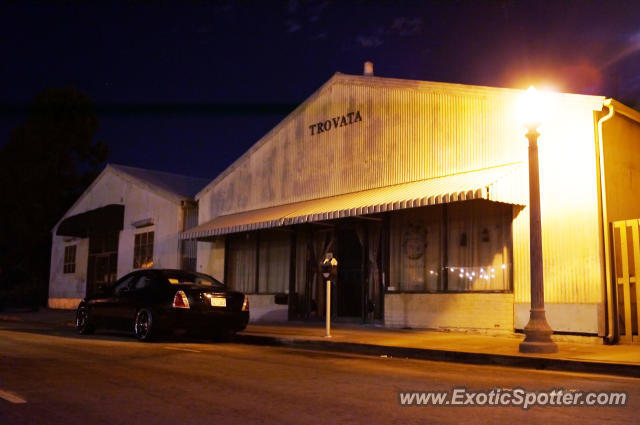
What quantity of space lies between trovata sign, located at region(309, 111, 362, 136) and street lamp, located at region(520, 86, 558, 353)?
674cm

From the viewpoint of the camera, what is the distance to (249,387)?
6.90 m

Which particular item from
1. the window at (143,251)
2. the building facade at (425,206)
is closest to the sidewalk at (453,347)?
the building facade at (425,206)

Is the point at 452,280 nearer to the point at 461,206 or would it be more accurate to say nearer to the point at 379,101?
the point at 461,206

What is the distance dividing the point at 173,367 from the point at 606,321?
24.9 feet

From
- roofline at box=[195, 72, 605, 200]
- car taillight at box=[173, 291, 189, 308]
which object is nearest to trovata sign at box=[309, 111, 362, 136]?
roofline at box=[195, 72, 605, 200]

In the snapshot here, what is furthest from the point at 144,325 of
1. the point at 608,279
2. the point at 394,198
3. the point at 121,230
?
the point at 121,230

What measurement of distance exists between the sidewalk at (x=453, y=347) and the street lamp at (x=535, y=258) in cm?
26

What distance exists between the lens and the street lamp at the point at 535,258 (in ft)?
32.9

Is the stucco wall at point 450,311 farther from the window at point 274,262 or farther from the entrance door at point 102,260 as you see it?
the entrance door at point 102,260

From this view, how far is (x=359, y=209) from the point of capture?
14.3m

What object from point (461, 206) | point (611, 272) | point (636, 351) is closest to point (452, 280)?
point (461, 206)

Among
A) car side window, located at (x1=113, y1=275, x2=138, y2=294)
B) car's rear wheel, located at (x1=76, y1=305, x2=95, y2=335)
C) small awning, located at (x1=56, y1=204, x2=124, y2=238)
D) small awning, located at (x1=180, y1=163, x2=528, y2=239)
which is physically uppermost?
small awning, located at (x1=56, y1=204, x2=124, y2=238)

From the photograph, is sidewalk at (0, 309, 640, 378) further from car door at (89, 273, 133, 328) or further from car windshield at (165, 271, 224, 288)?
car door at (89, 273, 133, 328)

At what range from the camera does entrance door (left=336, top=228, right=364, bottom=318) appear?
16.8 metres
